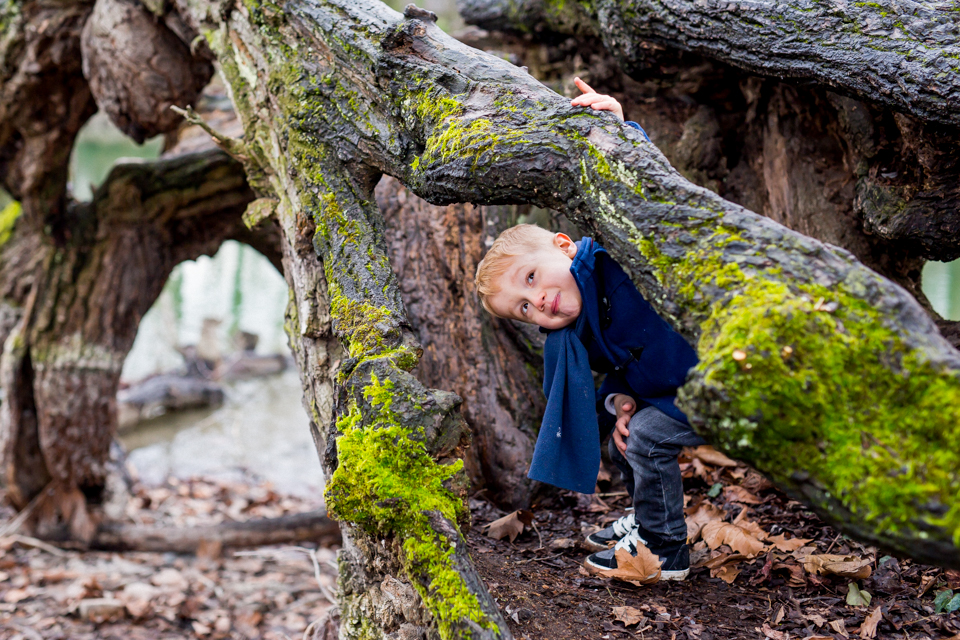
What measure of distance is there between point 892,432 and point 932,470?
0.30ft

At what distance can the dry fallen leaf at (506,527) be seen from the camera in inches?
103

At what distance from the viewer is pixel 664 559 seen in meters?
2.28

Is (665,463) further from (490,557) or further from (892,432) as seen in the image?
(892,432)

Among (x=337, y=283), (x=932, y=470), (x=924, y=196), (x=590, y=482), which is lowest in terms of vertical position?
(x=590, y=482)

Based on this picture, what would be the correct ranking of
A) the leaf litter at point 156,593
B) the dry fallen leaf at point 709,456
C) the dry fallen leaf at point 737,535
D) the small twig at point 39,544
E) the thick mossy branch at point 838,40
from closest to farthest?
the thick mossy branch at point 838,40 < the dry fallen leaf at point 737,535 < the dry fallen leaf at point 709,456 < the leaf litter at point 156,593 < the small twig at point 39,544

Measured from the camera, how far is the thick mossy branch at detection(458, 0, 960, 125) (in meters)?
2.04

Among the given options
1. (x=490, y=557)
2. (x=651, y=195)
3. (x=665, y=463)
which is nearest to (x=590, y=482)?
(x=665, y=463)

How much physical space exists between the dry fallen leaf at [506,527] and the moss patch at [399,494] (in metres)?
0.88

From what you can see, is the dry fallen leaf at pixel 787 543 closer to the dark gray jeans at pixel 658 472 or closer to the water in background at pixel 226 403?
the dark gray jeans at pixel 658 472

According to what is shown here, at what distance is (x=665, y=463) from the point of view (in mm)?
2266

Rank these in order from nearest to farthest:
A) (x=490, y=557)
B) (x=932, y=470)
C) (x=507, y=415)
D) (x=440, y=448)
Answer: (x=932, y=470), (x=440, y=448), (x=490, y=557), (x=507, y=415)

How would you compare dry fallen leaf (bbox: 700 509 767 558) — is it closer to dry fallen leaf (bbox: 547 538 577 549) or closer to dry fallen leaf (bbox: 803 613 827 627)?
dry fallen leaf (bbox: 803 613 827 627)

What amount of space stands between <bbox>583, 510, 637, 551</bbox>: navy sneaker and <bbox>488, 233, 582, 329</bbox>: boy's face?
84cm

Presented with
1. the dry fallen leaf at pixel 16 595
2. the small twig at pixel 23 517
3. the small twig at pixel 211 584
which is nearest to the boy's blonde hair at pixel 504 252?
the small twig at pixel 211 584
